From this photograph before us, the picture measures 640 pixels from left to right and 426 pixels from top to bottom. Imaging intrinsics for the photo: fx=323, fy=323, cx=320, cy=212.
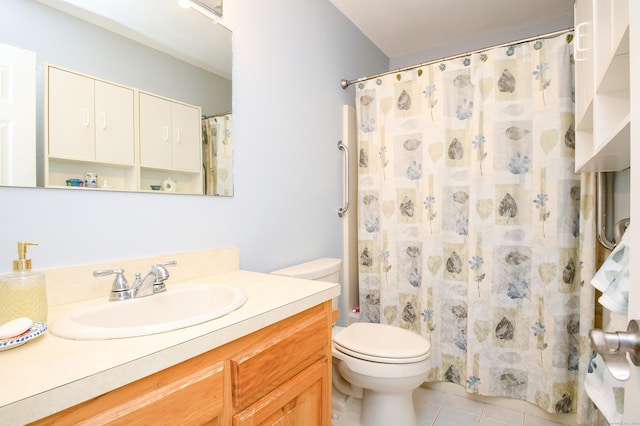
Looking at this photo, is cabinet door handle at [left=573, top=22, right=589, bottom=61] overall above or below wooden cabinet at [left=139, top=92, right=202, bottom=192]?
above

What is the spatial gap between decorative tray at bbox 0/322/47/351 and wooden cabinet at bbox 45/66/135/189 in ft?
1.43

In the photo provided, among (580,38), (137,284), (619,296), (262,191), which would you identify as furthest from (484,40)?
(137,284)

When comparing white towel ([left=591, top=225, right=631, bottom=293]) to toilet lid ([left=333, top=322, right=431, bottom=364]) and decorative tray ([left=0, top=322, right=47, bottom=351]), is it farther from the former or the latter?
decorative tray ([left=0, top=322, right=47, bottom=351])

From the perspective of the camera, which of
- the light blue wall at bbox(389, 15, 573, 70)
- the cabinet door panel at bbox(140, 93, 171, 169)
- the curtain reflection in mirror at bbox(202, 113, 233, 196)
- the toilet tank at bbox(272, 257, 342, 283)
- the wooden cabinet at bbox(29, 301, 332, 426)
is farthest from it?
the light blue wall at bbox(389, 15, 573, 70)

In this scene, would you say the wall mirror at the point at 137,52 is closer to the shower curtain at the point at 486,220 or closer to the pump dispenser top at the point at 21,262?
the pump dispenser top at the point at 21,262

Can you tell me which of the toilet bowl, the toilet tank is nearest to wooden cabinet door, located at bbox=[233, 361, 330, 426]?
the toilet bowl

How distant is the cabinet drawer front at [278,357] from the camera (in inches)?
30.4

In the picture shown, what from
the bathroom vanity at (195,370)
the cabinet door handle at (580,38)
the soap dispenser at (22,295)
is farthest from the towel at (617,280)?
the soap dispenser at (22,295)

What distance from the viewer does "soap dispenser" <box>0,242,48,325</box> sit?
2.31ft

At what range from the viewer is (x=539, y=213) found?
171cm

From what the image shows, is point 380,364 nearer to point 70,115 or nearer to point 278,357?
point 278,357

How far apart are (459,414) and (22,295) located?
2028 mm

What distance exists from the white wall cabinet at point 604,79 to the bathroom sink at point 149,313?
3.57 ft

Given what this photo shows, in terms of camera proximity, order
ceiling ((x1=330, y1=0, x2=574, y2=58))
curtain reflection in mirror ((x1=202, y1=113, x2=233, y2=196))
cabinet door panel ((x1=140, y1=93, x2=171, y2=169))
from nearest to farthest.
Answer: cabinet door panel ((x1=140, y1=93, x2=171, y2=169)) → curtain reflection in mirror ((x1=202, y1=113, x2=233, y2=196)) → ceiling ((x1=330, y1=0, x2=574, y2=58))
